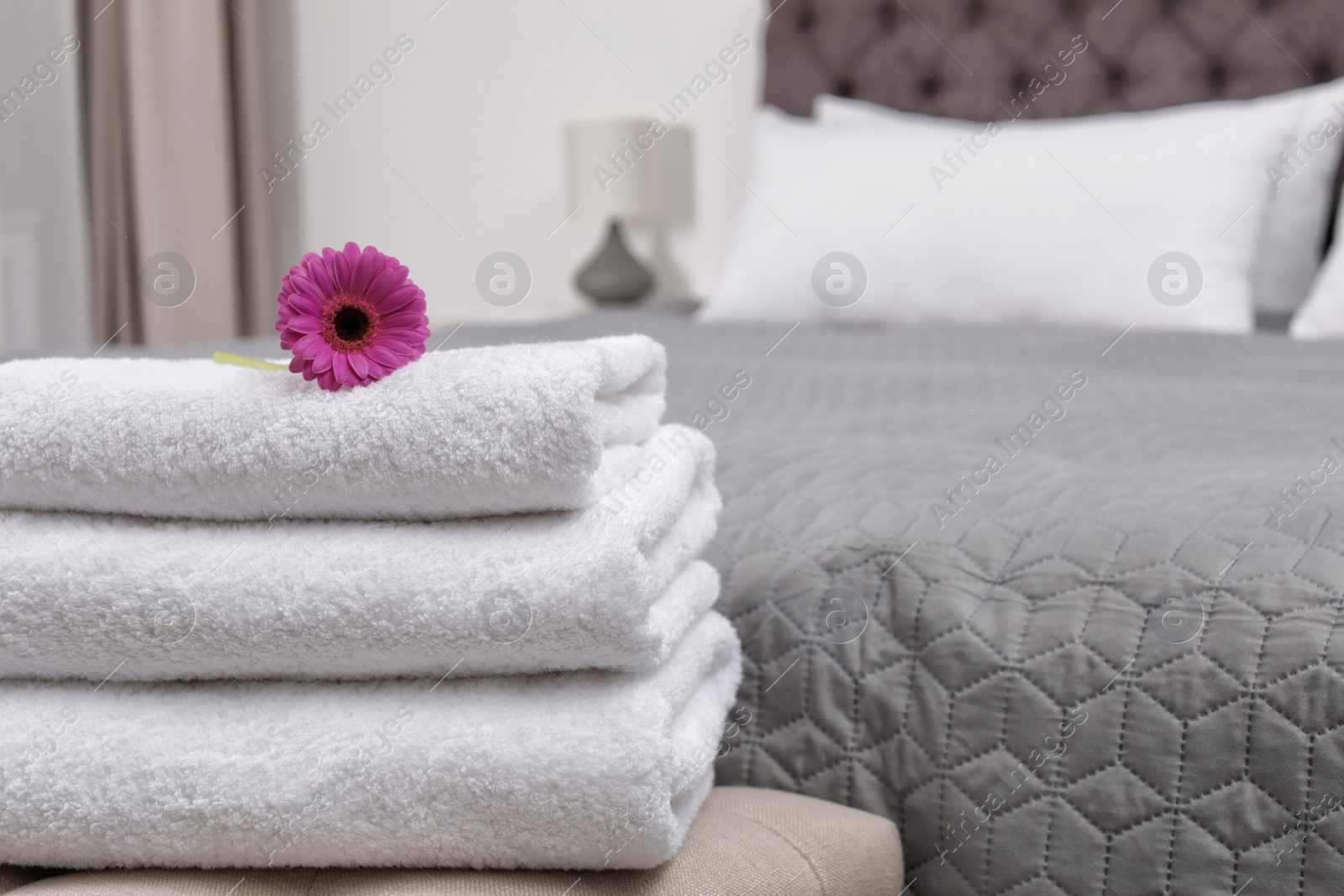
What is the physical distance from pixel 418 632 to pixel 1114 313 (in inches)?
56.1

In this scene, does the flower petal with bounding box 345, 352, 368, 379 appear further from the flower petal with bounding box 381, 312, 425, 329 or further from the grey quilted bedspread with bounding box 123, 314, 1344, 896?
the grey quilted bedspread with bounding box 123, 314, 1344, 896

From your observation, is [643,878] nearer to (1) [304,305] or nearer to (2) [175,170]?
(1) [304,305]

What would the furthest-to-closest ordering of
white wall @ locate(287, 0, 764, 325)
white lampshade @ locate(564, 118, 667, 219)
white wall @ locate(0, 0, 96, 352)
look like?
white wall @ locate(287, 0, 764, 325) < white lampshade @ locate(564, 118, 667, 219) < white wall @ locate(0, 0, 96, 352)

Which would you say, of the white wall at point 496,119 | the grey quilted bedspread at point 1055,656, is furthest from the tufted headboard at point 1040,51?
the grey quilted bedspread at point 1055,656

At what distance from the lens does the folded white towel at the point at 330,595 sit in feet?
1.50

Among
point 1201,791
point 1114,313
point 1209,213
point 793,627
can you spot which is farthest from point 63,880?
point 1209,213

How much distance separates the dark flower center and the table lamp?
2.03 metres

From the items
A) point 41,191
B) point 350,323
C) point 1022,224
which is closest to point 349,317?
point 350,323

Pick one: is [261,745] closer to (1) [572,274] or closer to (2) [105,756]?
(2) [105,756]

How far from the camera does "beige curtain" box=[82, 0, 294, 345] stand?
2.51 m

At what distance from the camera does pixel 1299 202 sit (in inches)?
70.2

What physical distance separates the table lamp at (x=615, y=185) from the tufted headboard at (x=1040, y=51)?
293 mm

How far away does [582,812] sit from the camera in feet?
1.51

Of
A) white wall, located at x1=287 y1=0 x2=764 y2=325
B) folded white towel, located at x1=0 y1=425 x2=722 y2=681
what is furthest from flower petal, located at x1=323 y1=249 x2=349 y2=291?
white wall, located at x1=287 y1=0 x2=764 y2=325
